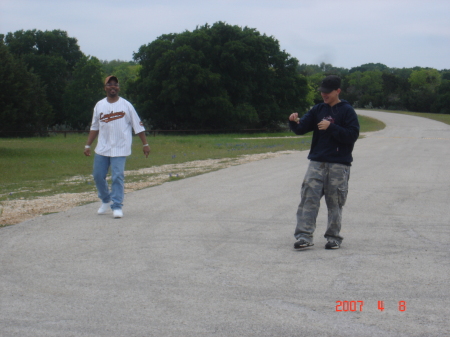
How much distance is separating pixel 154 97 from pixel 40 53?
2865 centimetres

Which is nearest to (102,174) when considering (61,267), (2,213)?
(2,213)

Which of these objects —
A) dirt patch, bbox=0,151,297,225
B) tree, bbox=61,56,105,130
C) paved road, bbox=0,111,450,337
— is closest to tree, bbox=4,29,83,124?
tree, bbox=61,56,105,130

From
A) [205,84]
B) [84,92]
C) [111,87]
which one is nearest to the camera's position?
[111,87]

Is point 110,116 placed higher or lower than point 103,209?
higher

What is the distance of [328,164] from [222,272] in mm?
1807

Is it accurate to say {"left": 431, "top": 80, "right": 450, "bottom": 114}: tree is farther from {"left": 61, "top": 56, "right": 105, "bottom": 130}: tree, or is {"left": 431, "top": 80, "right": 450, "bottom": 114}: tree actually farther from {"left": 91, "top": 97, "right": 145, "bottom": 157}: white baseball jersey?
{"left": 91, "top": 97, "right": 145, "bottom": 157}: white baseball jersey

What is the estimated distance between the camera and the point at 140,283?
5.22m

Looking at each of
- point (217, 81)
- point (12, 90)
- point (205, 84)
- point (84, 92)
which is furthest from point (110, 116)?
point (84, 92)

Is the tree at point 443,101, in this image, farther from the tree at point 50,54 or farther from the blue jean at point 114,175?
the blue jean at point 114,175

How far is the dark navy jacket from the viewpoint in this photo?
6379 millimetres

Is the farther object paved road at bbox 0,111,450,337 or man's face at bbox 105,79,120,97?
man's face at bbox 105,79,120,97

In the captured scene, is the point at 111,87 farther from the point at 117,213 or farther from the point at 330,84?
the point at 330,84
